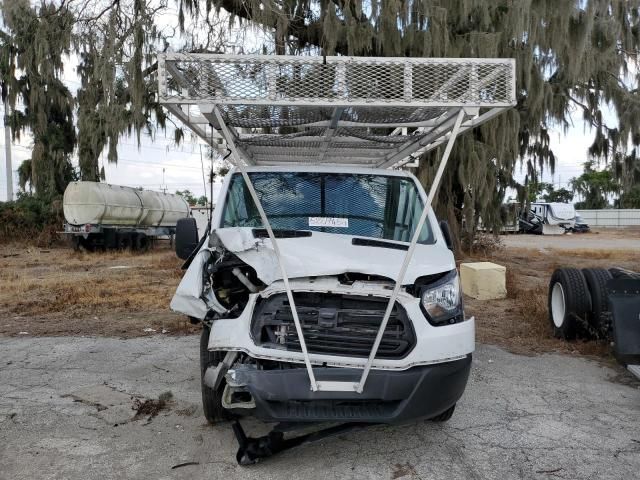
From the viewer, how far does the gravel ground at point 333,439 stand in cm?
364

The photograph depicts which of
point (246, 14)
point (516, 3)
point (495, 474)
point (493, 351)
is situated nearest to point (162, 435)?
point (495, 474)

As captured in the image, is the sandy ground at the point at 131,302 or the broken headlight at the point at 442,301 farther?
the sandy ground at the point at 131,302

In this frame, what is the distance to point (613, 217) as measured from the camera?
50844 millimetres

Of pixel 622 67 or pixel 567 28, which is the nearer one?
pixel 567 28

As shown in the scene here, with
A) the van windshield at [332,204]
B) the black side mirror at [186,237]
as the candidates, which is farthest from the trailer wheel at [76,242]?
the van windshield at [332,204]

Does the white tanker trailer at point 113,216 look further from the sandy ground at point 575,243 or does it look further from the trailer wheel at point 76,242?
the sandy ground at point 575,243

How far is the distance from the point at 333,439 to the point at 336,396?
915 mm

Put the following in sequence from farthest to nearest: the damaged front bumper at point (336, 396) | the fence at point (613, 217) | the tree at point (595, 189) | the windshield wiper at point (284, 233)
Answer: the tree at point (595, 189) → the fence at point (613, 217) → the windshield wiper at point (284, 233) → the damaged front bumper at point (336, 396)

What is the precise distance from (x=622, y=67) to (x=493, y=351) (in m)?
11.9

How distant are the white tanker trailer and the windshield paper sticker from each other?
1633 centimetres

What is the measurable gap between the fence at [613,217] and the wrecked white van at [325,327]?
168 ft

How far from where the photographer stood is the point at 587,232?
1577 inches

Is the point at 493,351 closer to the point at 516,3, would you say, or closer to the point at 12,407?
the point at 12,407

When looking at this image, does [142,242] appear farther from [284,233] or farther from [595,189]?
[595,189]
